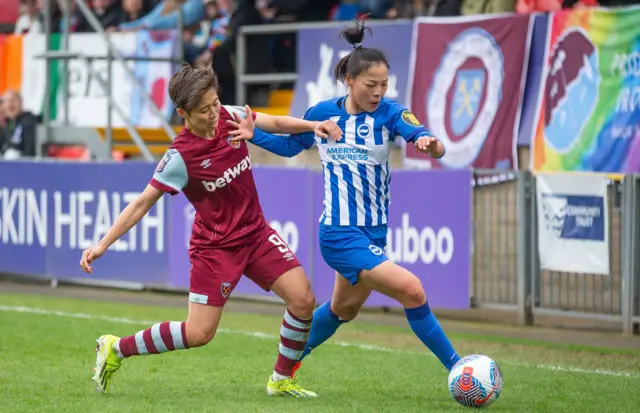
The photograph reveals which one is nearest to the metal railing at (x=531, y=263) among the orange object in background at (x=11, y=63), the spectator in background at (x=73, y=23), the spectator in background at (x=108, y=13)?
the spectator in background at (x=108, y=13)

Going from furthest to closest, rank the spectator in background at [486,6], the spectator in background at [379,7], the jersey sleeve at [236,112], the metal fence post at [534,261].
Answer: the spectator in background at [379,7] < the spectator in background at [486,6] < the metal fence post at [534,261] < the jersey sleeve at [236,112]

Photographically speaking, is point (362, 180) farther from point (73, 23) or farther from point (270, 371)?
point (73, 23)

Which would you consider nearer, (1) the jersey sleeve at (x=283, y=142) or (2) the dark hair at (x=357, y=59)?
(2) the dark hair at (x=357, y=59)

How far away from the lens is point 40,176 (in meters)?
16.0

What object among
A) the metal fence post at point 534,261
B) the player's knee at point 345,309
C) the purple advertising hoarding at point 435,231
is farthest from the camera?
the purple advertising hoarding at point 435,231

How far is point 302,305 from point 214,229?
0.72 meters

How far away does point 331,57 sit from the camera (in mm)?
16875

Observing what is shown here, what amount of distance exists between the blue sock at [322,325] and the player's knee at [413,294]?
2.34 ft

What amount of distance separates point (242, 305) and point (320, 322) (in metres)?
6.00

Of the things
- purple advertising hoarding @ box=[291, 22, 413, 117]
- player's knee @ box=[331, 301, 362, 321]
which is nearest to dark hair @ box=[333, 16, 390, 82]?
player's knee @ box=[331, 301, 362, 321]

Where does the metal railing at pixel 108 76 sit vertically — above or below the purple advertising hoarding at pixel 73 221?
above

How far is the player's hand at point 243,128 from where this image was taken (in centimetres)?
794

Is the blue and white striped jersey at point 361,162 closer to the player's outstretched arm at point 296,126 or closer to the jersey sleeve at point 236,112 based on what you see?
the player's outstretched arm at point 296,126

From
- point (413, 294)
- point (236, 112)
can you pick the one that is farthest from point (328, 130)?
point (413, 294)
